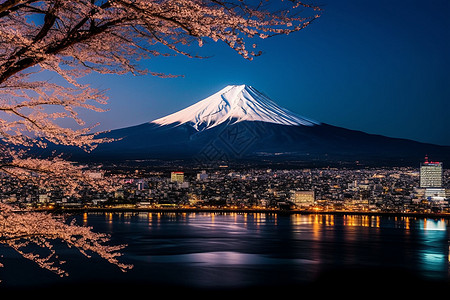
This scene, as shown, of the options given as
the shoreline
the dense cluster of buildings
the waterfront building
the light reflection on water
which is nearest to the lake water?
the light reflection on water

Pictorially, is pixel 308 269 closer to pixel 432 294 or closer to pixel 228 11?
pixel 432 294

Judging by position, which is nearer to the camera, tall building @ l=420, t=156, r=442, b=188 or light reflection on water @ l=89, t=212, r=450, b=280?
light reflection on water @ l=89, t=212, r=450, b=280

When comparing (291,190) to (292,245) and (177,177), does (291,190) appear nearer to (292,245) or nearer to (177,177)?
(177,177)

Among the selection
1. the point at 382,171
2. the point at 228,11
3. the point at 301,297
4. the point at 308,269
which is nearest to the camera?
the point at 228,11

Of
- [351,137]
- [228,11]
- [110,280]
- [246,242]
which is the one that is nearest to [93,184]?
[228,11]

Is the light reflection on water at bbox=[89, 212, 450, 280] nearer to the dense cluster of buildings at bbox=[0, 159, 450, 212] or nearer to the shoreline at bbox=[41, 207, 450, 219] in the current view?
the shoreline at bbox=[41, 207, 450, 219]

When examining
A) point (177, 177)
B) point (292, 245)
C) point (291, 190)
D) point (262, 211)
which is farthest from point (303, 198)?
point (292, 245)
